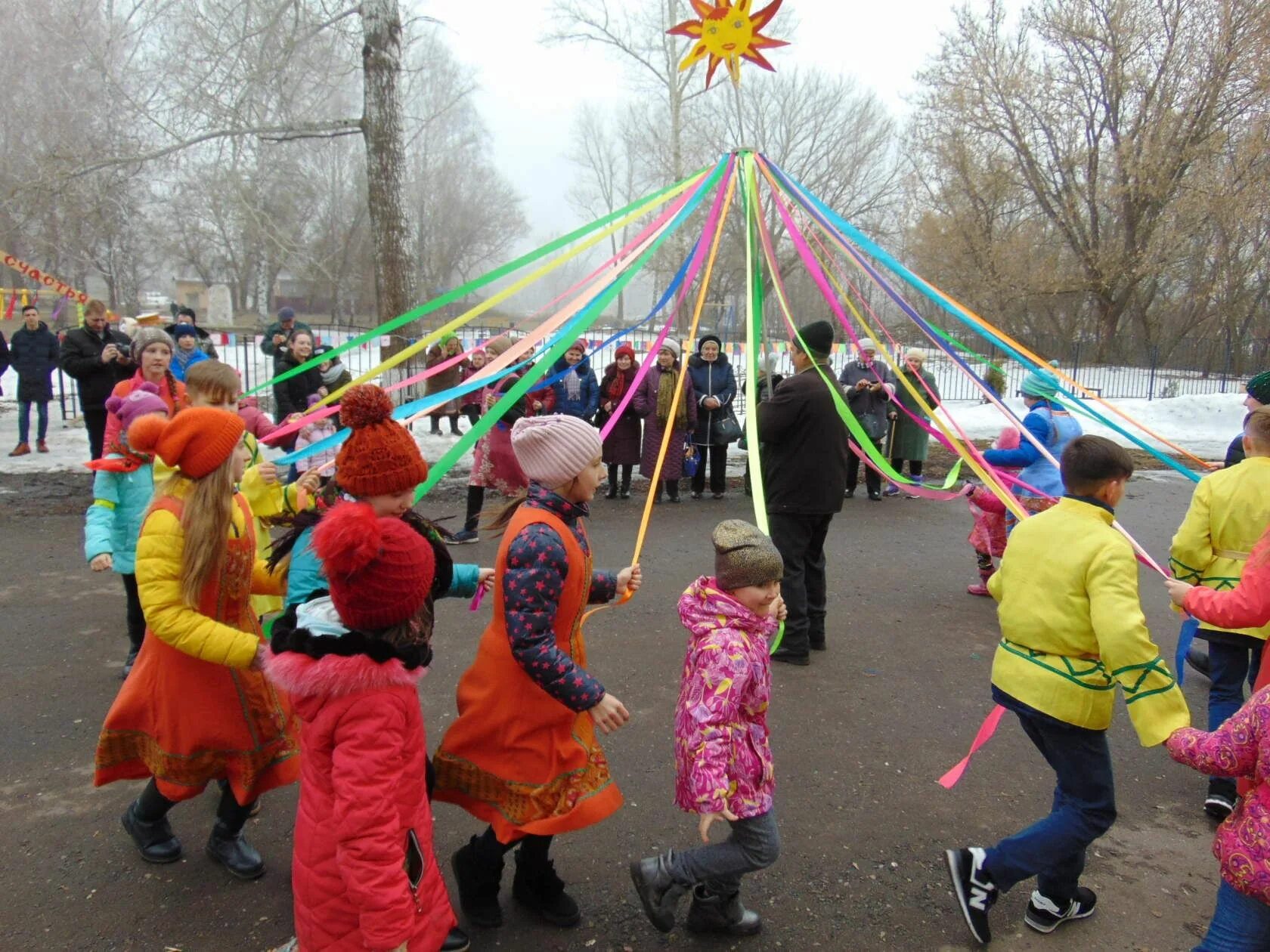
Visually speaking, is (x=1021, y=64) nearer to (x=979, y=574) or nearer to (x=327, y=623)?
(x=979, y=574)

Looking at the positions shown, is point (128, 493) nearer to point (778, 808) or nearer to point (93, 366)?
point (778, 808)

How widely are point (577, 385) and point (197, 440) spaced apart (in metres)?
5.69

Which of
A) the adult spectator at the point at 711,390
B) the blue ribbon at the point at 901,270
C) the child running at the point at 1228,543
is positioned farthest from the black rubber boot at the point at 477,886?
the adult spectator at the point at 711,390

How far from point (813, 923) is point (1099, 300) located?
2447 centimetres

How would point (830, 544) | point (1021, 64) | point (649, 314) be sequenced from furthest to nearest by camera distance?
point (1021, 64) < point (830, 544) < point (649, 314)

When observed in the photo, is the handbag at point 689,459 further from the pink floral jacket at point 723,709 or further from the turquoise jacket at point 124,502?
the pink floral jacket at point 723,709

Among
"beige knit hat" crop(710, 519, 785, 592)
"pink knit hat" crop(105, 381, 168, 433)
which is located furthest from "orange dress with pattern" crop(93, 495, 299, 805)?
"pink knit hat" crop(105, 381, 168, 433)

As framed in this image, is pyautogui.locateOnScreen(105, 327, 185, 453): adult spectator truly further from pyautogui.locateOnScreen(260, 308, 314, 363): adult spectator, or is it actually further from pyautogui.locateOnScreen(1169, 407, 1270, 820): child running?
pyautogui.locateOnScreen(1169, 407, 1270, 820): child running

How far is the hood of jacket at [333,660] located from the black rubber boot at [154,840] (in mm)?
1279

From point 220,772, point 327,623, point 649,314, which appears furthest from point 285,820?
point 649,314

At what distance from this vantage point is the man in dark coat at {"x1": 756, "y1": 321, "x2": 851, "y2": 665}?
170 inches

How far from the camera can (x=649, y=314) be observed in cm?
463

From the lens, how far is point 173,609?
229cm

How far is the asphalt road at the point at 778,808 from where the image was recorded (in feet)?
8.16
